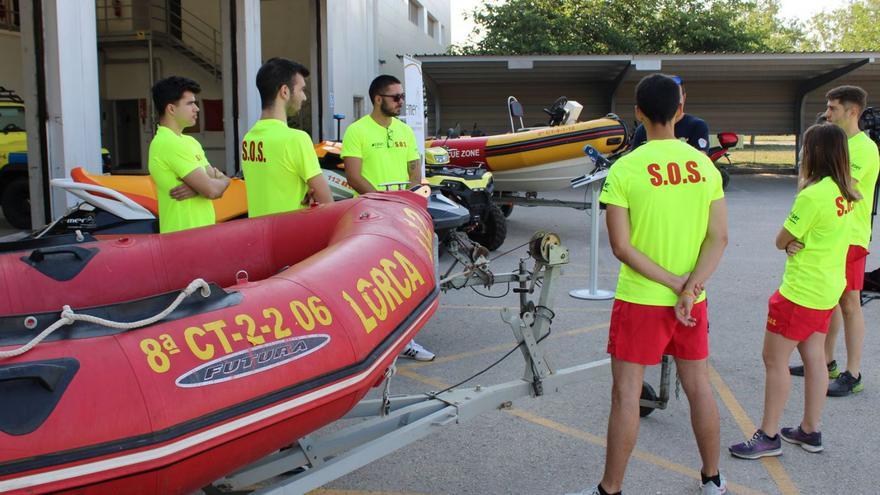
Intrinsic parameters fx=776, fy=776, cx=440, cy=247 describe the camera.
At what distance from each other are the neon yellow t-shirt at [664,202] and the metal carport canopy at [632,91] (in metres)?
16.7

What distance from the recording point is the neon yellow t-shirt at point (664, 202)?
9.37 feet

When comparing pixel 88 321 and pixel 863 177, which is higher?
pixel 863 177

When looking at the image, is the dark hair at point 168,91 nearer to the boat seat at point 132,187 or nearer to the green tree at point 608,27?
the boat seat at point 132,187

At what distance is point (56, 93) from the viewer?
6.88 m

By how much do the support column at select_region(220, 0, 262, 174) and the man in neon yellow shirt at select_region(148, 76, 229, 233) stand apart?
22.7 feet

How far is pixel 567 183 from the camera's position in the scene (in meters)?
10.4

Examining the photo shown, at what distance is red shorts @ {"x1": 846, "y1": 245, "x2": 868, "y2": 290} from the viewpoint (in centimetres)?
416

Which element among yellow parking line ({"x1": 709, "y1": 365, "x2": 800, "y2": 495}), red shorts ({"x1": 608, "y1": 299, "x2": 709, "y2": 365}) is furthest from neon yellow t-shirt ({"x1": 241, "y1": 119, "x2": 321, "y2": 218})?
yellow parking line ({"x1": 709, "y1": 365, "x2": 800, "y2": 495})

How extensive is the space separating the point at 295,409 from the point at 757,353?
4.03 m

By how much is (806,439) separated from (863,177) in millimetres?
1507

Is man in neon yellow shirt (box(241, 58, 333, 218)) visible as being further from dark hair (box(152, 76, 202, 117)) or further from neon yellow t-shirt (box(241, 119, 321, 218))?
dark hair (box(152, 76, 202, 117))

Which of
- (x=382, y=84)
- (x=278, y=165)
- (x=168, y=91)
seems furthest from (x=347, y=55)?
(x=278, y=165)

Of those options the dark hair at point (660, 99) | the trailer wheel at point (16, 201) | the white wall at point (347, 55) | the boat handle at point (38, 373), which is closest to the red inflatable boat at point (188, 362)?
the boat handle at point (38, 373)

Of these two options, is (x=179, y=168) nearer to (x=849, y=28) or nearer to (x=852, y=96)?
(x=852, y=96)
